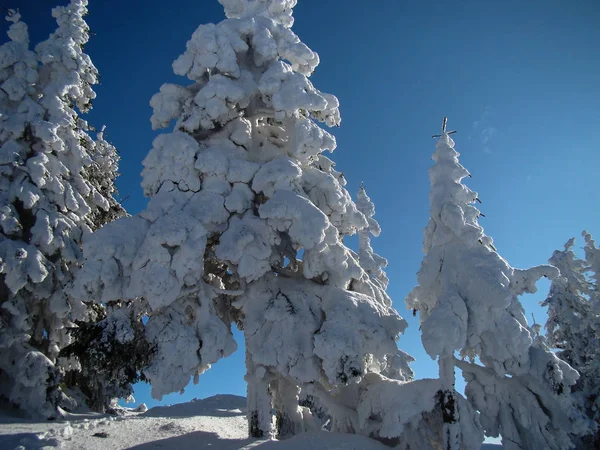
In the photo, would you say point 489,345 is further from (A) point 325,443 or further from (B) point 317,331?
(A) point 325,443

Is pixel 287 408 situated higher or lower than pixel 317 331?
lower

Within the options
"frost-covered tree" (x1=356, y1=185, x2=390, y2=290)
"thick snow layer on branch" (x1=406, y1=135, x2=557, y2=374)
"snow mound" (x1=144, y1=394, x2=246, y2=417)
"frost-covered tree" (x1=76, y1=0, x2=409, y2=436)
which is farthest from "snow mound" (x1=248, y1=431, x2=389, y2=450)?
"frost-covered tree" (x1=356, y1=185, x2=390, y2=290)

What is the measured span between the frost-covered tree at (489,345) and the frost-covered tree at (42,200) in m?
11.2

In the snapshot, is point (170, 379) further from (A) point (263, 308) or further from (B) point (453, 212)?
(B) point (453, 212)

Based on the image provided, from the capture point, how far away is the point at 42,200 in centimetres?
1456

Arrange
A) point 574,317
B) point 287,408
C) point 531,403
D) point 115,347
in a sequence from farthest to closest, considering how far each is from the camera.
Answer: point 574,317
point 287,408
point 531,403
point 115,347

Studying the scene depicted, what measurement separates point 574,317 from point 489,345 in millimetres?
12309

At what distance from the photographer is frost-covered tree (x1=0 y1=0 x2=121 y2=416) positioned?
42.2 ft

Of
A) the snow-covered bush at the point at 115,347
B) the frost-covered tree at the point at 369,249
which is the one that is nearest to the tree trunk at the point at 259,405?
the snow-covered bush at the point at 115,347

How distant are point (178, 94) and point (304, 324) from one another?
8484 mm

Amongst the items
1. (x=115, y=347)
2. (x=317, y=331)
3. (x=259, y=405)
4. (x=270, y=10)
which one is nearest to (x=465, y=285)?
(x=317, y=331)

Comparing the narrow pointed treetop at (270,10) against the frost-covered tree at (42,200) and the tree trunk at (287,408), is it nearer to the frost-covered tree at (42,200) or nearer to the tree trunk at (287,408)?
the frost-covered tree at (42,200)

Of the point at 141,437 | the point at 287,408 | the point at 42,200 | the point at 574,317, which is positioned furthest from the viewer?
the point at 574,317

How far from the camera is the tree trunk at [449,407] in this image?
9.84m
